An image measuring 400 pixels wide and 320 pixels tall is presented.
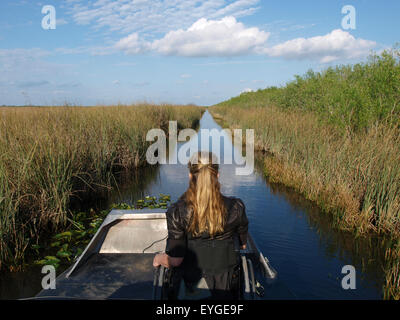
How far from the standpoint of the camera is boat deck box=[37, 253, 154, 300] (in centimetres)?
335

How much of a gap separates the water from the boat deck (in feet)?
2.69

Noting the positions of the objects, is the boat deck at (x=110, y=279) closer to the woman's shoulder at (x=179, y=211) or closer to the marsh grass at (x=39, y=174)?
the marsh grass at (x=39, y=174)

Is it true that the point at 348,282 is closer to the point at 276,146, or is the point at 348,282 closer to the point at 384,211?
the point at 384,211

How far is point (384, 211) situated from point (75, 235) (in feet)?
18.5

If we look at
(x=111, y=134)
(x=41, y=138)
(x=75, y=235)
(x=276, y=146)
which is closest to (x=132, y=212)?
(x=75, y=235)

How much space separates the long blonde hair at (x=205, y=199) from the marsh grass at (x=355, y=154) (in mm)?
2786

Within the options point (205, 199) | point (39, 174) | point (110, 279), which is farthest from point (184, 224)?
point (39, 174)

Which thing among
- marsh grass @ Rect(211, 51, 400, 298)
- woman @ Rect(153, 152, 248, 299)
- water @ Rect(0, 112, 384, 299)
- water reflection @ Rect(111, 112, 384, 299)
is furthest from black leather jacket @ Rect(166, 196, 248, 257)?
marsh grass @ Rect(211, 51, 400, 298)

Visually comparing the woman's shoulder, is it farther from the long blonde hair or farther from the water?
the water

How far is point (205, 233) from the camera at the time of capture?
2219mm

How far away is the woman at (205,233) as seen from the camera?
2.20m

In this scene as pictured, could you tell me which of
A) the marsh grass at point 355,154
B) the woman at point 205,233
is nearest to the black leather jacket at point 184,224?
Result: the woman at point 205,233

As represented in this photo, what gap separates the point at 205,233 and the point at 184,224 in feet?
0.56
